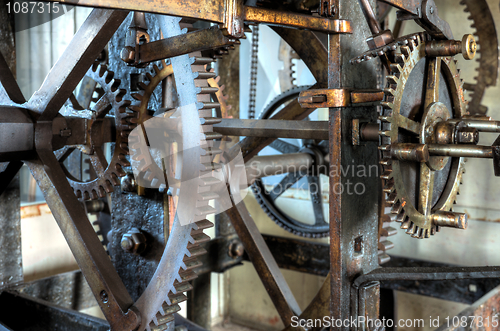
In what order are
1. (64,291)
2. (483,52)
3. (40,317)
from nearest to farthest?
(40,317) → (64,291) → (483,52)

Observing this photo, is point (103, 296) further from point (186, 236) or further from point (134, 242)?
point (186, 236)

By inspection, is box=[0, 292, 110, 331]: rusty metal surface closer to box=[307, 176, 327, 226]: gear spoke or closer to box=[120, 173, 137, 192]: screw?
box=[120, 173, 137, 192]: screw

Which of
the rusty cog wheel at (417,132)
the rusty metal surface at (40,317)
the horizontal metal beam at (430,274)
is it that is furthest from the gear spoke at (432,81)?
the rusty metal surface at (40,317)

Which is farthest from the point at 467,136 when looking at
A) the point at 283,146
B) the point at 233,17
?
the point at 283,146

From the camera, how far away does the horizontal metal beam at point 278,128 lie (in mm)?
1491

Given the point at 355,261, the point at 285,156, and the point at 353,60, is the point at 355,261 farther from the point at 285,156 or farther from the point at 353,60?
the point at 285,156

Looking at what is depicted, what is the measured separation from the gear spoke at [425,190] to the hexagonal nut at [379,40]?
28cm

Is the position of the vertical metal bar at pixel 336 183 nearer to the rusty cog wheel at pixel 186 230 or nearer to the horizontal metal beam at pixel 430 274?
the horizontal metal beam at pixel 430 274

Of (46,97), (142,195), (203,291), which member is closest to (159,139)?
(142,195)

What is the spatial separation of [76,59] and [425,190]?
3.14 feet

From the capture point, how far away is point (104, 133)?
153 centimetres

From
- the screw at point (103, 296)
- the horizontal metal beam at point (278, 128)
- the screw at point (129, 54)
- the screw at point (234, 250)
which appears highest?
the screw at point (129, 54)

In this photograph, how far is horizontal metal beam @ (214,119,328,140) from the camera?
1.49m

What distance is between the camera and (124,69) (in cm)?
156
